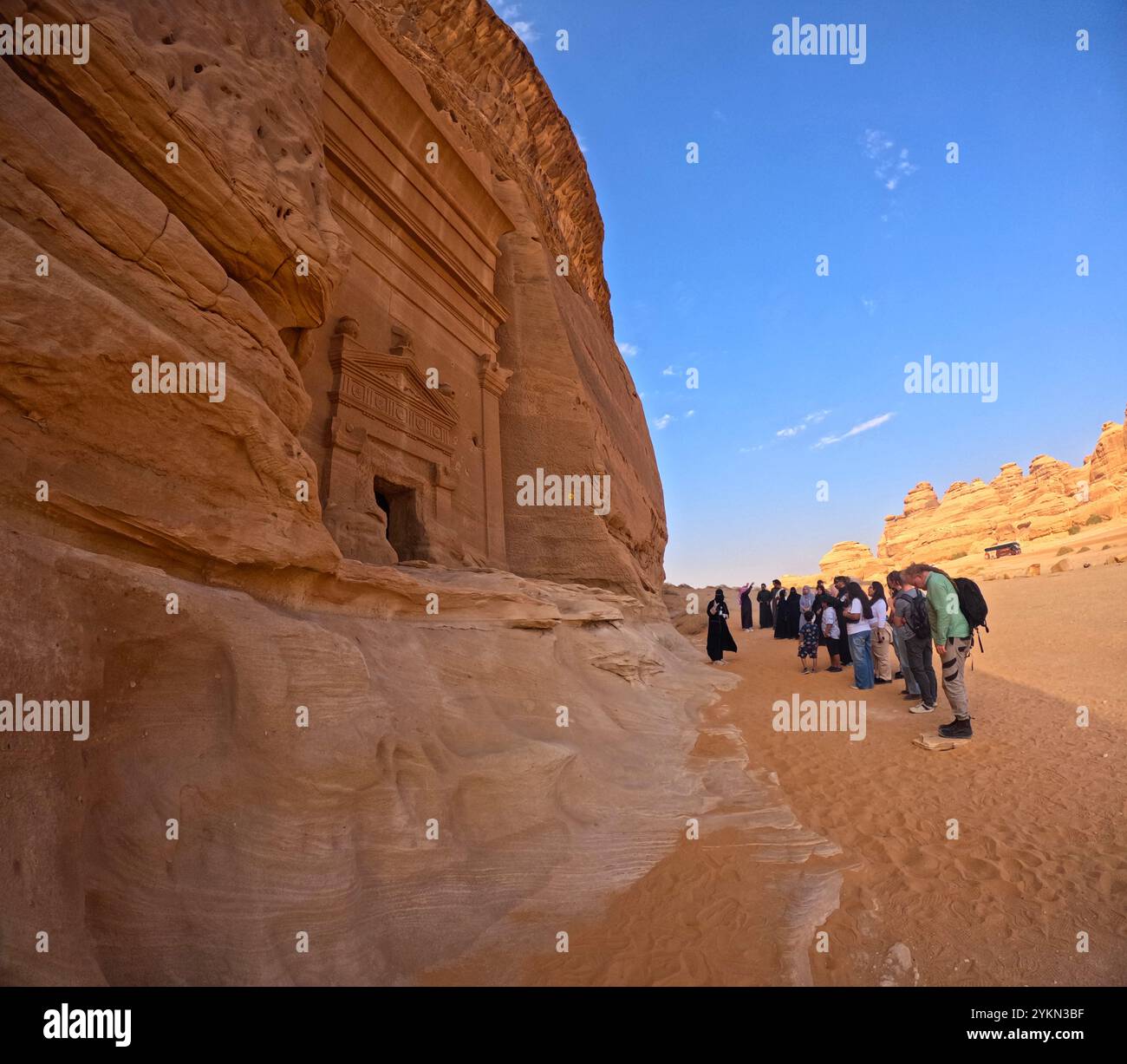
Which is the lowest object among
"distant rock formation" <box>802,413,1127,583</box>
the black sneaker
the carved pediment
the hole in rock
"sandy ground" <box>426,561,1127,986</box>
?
"sandy ground" <box>426,561,1127,986</box>

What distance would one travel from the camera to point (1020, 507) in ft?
185

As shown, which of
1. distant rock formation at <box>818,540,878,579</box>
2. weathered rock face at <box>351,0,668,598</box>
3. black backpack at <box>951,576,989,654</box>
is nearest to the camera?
black backpack at <box>951,576,989,654</box>

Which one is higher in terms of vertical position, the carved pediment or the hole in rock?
the carved pediment

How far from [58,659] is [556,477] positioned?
370 inches

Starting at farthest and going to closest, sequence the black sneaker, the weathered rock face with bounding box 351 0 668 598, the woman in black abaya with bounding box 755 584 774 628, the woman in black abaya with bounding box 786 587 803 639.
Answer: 1. the woman in black abaya with bounding box 755 584 774 628
2. the woman in black abaya with bounding box 786 587 803 639
3. the weathered rock face with bounding box 351 0 668 598
4. the black sneaker

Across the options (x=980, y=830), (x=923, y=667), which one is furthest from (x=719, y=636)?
(x=980, y=830)

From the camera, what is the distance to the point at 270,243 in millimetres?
4500

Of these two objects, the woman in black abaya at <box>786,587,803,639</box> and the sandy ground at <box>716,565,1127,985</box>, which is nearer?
the sandy ground at <box>716,565,1127,985</box>

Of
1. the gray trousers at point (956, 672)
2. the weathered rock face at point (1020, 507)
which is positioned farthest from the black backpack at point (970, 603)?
the weathered rock face at point (1020, 507)

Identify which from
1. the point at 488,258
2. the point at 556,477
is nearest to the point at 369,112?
the point at 488,258

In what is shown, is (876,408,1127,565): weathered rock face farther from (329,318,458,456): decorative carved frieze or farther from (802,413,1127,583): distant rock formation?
(329,318,458,456): decorative carved frieze

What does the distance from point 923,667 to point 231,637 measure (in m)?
7.58

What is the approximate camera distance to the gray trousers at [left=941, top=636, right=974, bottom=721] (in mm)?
6168

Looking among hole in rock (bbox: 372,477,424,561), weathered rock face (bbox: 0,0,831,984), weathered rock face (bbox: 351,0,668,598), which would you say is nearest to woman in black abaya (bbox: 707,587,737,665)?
weathered rock face (bbox: 351,0,668,598)
